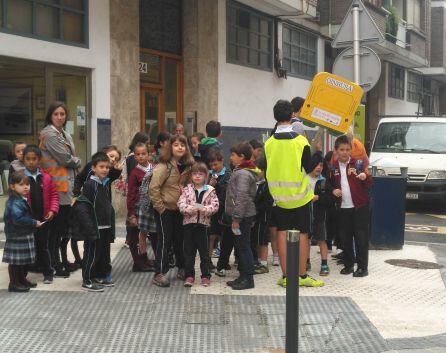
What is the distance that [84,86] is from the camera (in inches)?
432

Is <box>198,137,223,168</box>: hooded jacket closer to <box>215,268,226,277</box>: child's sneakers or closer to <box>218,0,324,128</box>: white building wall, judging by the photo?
<box>215,268,226,277</box>: child's sneakers

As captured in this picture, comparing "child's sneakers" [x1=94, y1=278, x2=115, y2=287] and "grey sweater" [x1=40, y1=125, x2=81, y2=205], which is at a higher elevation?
"grey sweater" [x1=40, y1=125, x2=81, y2=205]

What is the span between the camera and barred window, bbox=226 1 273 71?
15.4 m

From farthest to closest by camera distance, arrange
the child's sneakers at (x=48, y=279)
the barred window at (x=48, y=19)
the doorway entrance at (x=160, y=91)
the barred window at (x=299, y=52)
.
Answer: the barred window at (x=299, y=52), the doorway entrance at (x=160, y=91), the barred window at (x=48, y=19), the child's sneakers at (x=48, y=279)

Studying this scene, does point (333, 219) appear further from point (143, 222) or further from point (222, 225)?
point (143, 222)

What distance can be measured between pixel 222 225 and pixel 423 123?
9339 millimetres

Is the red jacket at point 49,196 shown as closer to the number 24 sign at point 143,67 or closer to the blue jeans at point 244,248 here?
the blue jeans at point 244,248

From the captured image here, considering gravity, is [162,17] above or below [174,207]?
above

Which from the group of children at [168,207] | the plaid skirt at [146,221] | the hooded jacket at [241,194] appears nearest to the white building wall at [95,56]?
the group of children at [168,207]

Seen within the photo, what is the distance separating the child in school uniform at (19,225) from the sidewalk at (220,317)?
15.7 inches

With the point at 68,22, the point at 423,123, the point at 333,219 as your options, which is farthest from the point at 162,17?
the point at 333,219

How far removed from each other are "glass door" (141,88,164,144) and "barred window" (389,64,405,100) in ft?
53.4

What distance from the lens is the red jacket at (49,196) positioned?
21.0 ft

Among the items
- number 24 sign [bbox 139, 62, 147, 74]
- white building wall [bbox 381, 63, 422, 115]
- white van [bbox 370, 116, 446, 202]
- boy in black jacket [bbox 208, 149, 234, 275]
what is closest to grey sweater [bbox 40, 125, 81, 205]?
boy in black jacket [bbox 208, 149, 234, 275]
